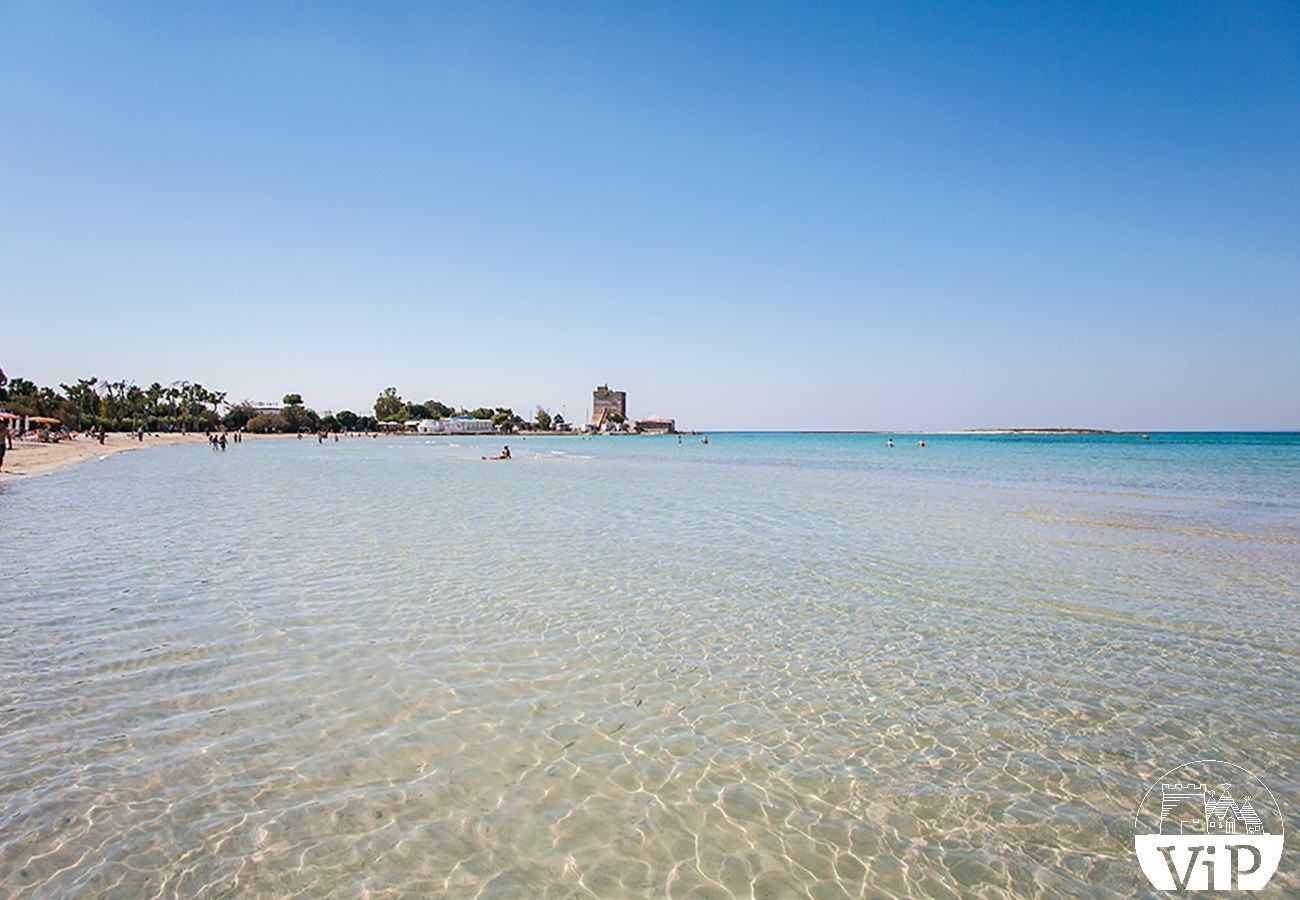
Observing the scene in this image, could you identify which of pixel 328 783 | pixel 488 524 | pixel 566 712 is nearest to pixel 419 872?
pixel 328 783

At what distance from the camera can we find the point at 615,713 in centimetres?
618

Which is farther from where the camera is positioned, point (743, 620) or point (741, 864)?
point (743, 620)

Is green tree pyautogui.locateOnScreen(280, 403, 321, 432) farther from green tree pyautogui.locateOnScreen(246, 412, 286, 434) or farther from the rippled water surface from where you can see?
the rippled water surface

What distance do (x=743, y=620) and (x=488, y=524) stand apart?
10918mm

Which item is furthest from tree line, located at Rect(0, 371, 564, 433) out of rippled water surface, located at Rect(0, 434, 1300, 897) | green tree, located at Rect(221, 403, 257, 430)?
rippled water surface, located at Rect(0, 434, 1300, 897)

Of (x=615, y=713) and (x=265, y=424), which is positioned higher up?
(x=265, y=424)

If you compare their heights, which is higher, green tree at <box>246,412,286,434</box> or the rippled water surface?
green tree at <box>246,412,286,434</box>

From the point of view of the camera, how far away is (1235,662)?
768 centimetres

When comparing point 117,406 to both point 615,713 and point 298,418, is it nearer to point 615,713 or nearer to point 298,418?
point 298,418

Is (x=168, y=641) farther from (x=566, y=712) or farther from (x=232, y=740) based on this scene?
(x=566, y=712)

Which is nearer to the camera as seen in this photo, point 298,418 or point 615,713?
point 615,713

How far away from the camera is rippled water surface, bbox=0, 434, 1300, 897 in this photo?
4.09 metres

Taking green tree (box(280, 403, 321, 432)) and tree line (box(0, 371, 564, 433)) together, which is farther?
green tree (box(280, 403, 321, 432))

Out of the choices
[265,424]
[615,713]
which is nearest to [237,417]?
[265,424]
